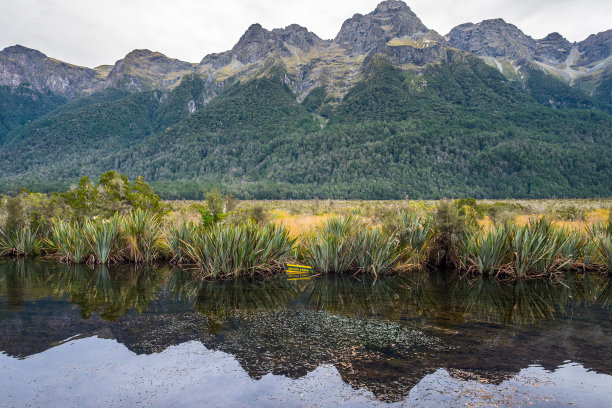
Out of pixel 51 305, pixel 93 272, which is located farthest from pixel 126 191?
pixel 51 305

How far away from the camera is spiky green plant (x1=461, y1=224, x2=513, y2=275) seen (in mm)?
11070

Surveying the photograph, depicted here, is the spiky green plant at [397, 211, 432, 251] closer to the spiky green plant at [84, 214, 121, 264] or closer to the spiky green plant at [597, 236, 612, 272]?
the spiky green plant at [597, 236, 612, 272]

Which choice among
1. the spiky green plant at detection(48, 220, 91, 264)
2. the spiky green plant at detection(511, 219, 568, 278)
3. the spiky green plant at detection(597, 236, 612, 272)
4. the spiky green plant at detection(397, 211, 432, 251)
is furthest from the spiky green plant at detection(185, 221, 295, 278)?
the spiky green plant at detection(597, 236, 612, 272)

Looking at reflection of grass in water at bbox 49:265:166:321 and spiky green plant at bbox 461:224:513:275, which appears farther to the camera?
spiky green plant at bbox 461:224:513:275

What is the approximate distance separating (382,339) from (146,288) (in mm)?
6261

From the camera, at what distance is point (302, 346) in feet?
19.0

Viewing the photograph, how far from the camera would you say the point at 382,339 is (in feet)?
20.0

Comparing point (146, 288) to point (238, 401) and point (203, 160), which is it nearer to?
point (238, 401)

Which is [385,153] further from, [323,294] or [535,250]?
[323,294]

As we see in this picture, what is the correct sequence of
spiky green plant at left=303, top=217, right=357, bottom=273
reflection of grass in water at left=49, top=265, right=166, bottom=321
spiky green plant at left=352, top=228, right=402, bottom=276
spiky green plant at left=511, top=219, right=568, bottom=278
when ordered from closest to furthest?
reflection of grass in water at left=49, top=265, right=166, bottom=321 < spiky green plant at left=511, top=219, right=568, bottom=278 < spiky green plant at left=352, top=228, right=402, bottom=276 < spiky green plant at left=303, top=217, right=357, bottom=273

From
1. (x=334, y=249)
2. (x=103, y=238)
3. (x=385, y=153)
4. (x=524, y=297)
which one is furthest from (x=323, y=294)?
(x=385, y=153)

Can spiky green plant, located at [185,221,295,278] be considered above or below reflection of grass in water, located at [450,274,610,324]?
above

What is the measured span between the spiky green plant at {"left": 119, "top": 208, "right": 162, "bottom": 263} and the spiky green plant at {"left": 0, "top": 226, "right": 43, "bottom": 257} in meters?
4.35

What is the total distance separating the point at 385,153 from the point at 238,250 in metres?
145
